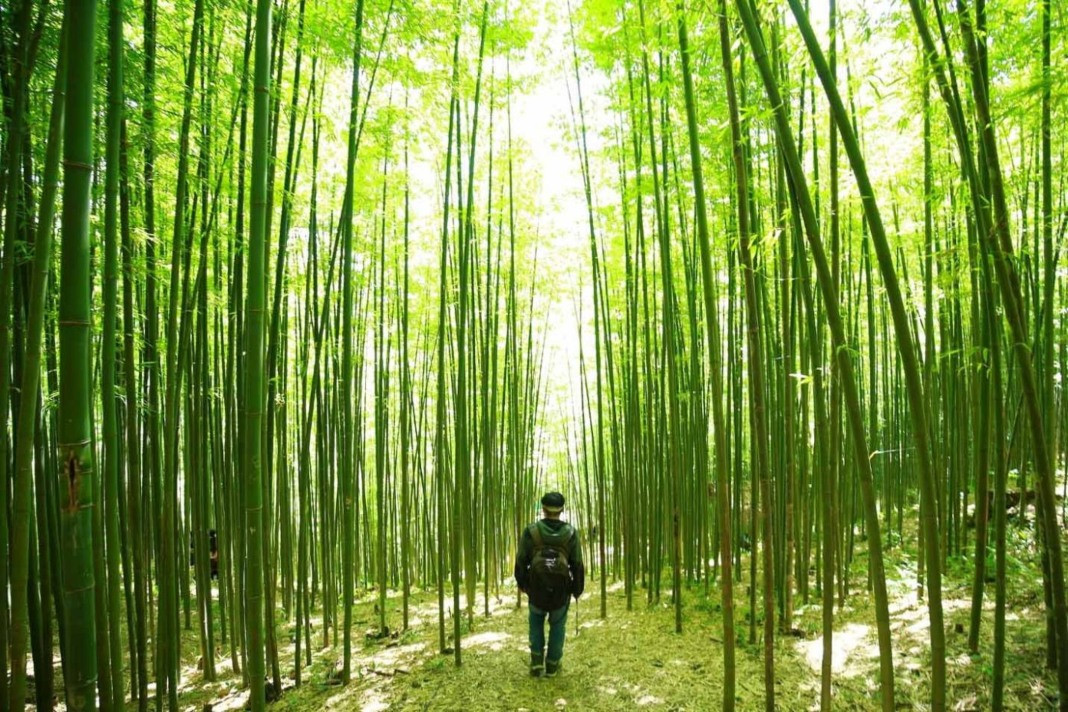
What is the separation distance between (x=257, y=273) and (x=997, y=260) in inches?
87.7

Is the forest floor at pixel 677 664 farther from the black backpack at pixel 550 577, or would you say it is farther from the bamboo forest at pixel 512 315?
the black backpack at pixel 550 577

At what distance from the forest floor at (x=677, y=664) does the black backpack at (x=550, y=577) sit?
19.5 inches

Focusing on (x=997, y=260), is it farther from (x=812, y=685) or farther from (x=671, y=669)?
(x=671, y=669)

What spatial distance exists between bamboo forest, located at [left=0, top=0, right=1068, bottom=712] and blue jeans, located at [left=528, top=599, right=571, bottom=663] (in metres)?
0.03

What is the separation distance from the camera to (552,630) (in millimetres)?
3334

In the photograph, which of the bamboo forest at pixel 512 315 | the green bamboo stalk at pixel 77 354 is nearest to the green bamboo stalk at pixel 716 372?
the bamboo forest at pixel 512 315

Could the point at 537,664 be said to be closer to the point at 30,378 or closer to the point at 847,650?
the point at 847,650

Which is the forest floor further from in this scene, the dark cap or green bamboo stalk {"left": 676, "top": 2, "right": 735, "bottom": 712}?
green bamboo stalk {"left": 676, "top": 2, "right": 735, "bottom": 712}

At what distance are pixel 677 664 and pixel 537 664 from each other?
869 millimetres

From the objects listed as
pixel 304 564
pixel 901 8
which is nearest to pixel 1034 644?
pixel 901 8

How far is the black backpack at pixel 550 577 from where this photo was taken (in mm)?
3229

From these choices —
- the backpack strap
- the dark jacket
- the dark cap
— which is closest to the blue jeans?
the dark jacket

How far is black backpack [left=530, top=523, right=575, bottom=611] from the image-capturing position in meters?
3.23

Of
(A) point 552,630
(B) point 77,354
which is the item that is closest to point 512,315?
(A) point 552,630
